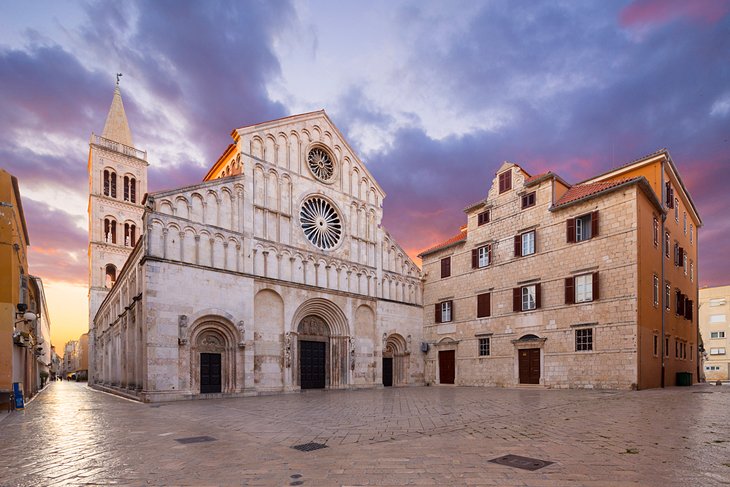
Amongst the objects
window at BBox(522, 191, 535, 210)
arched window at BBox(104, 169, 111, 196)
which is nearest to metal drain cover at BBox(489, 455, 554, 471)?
window at BBox(522, 191, 535, 210)

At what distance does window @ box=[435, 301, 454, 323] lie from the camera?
3138 centimetres

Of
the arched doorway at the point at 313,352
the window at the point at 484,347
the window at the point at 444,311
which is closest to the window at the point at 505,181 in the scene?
the window at the point at 444,311

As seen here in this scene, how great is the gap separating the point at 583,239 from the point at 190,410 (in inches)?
852

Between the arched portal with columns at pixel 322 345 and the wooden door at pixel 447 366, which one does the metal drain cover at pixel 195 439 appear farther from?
the wooden door at pixel 447 366

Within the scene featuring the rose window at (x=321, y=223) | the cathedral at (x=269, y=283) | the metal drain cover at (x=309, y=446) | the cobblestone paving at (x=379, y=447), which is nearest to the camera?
the cobblestone paving at (x=379, y=447)

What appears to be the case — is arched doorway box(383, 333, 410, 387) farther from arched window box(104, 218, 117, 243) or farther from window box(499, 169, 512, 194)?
arched window box(104, 218, 117, 243)

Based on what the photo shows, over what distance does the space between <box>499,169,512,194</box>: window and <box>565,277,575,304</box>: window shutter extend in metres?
7.44

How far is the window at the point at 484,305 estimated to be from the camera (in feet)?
92.9

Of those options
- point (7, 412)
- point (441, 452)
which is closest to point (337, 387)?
point (7, 412)

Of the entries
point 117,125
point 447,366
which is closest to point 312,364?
point 447,366

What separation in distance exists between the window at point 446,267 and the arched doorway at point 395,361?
5.84 metres

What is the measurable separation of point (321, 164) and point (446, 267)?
1220cm

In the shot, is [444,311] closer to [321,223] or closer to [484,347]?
[484,347]

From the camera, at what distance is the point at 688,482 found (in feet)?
19.2
